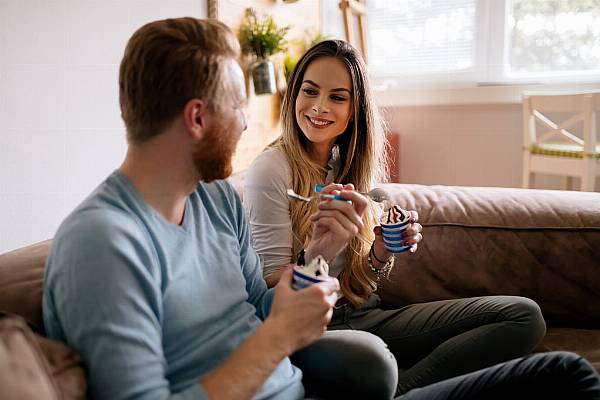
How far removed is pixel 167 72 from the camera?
871 mm

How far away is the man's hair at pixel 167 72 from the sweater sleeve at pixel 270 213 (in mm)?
556

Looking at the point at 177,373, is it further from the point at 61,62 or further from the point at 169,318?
the point at 61,62

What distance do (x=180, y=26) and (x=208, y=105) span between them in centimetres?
12

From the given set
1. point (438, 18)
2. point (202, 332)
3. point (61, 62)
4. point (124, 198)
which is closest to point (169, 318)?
point (202, 332)

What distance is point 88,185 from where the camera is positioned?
70.0 inches

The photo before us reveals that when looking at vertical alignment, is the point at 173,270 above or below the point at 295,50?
below

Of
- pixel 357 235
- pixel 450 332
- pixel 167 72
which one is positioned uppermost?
pixel 167 72

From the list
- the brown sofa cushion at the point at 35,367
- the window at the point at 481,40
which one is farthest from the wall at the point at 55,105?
the window at the point at 481,40

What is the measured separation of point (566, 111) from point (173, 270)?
2935 mm

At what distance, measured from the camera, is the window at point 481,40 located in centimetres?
394

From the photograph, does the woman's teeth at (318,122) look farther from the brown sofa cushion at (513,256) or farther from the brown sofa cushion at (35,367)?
the brown sofa cushion at (35,367)

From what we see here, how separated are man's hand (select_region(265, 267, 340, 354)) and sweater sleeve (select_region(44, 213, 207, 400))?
5.5 inches

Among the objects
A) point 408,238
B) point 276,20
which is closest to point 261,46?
point 276,20

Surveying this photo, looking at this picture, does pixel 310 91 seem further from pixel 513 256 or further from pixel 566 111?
pixel 566 111
